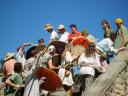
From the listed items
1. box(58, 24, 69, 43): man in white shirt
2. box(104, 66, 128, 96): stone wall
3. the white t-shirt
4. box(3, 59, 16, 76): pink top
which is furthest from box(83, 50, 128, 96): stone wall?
box(58, 24, 69, 43): man in white shirt

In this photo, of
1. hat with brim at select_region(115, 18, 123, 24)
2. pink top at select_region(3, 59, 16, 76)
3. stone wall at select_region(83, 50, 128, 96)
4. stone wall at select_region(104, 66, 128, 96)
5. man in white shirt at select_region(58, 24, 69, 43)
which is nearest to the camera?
stone wall at select_region(83, 50, 128, 96)

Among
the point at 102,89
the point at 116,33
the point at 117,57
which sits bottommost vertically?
the point at 102,89

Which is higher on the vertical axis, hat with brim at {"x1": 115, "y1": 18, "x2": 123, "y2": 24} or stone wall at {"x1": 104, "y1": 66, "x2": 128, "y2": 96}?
hat with brim at {"x1": 115, "y1": 18, "x2": 123, "y2": 24}

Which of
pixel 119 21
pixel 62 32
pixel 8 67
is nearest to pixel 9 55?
pixel 8 67

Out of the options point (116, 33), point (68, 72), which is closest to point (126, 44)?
point (116, 33)

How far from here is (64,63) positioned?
1045cm

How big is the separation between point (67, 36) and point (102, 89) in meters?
4.14

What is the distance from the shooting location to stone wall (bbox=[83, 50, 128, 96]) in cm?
897

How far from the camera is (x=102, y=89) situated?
29.5 feet

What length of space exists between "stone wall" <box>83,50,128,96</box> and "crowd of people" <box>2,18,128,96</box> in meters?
0.33

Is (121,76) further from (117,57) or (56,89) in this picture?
(56,89)

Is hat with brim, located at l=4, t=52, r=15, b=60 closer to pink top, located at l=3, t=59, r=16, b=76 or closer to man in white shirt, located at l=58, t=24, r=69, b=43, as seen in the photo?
pink top, located at l=3, t=59, r=16, b=76

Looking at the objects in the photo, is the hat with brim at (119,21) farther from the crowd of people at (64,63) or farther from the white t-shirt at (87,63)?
the white t-shirt at (87,63)

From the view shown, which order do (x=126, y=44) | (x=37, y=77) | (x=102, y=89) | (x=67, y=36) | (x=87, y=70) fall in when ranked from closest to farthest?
(x=37, y=77), (x=102, y=89), (x=87, y=70), (x=126, y=44), (x=67, y=36)
